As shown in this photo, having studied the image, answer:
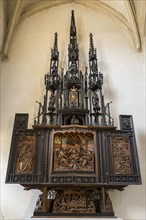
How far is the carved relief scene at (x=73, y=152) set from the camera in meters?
5.09

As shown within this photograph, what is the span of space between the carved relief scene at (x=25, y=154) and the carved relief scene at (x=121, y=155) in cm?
194

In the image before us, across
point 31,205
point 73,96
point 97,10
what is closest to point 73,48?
point 73,96

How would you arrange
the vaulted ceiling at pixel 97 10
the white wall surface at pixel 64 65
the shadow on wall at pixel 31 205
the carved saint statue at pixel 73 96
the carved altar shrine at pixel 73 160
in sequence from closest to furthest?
1. the carved altar shrine at pixel 73 160
2. the shadow on wall at pixel 31 205
3. the white wall surface at pixel 64 65
4. the carved saint statue at pixel 73 96
5. the vaulted ceiling at pixel 97 10

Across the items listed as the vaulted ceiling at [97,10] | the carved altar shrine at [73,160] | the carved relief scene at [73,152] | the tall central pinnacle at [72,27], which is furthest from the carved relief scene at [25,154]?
the tall central pinnacle at [72,27]

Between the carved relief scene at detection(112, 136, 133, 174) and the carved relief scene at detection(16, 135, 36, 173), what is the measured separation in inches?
76.3

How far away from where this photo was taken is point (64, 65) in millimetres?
7492

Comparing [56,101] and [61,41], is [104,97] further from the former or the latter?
[61,41]

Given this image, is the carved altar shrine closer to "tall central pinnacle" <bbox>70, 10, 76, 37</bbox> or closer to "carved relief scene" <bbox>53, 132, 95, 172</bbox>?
"carved relief scene" <bbox>53, 132, 95, 172</bbox>

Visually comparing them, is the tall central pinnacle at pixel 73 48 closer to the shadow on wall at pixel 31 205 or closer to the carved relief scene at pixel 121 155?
the carved relief scene at pixel 121 155

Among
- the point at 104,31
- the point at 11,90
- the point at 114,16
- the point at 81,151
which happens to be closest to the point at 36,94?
the point at 11,90

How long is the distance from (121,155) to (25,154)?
89.3 inches

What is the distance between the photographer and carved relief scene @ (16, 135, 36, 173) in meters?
5.06

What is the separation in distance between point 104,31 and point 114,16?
2.57 ft

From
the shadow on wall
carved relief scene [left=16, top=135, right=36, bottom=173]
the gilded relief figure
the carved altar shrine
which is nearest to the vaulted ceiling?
the carved altar shrine
